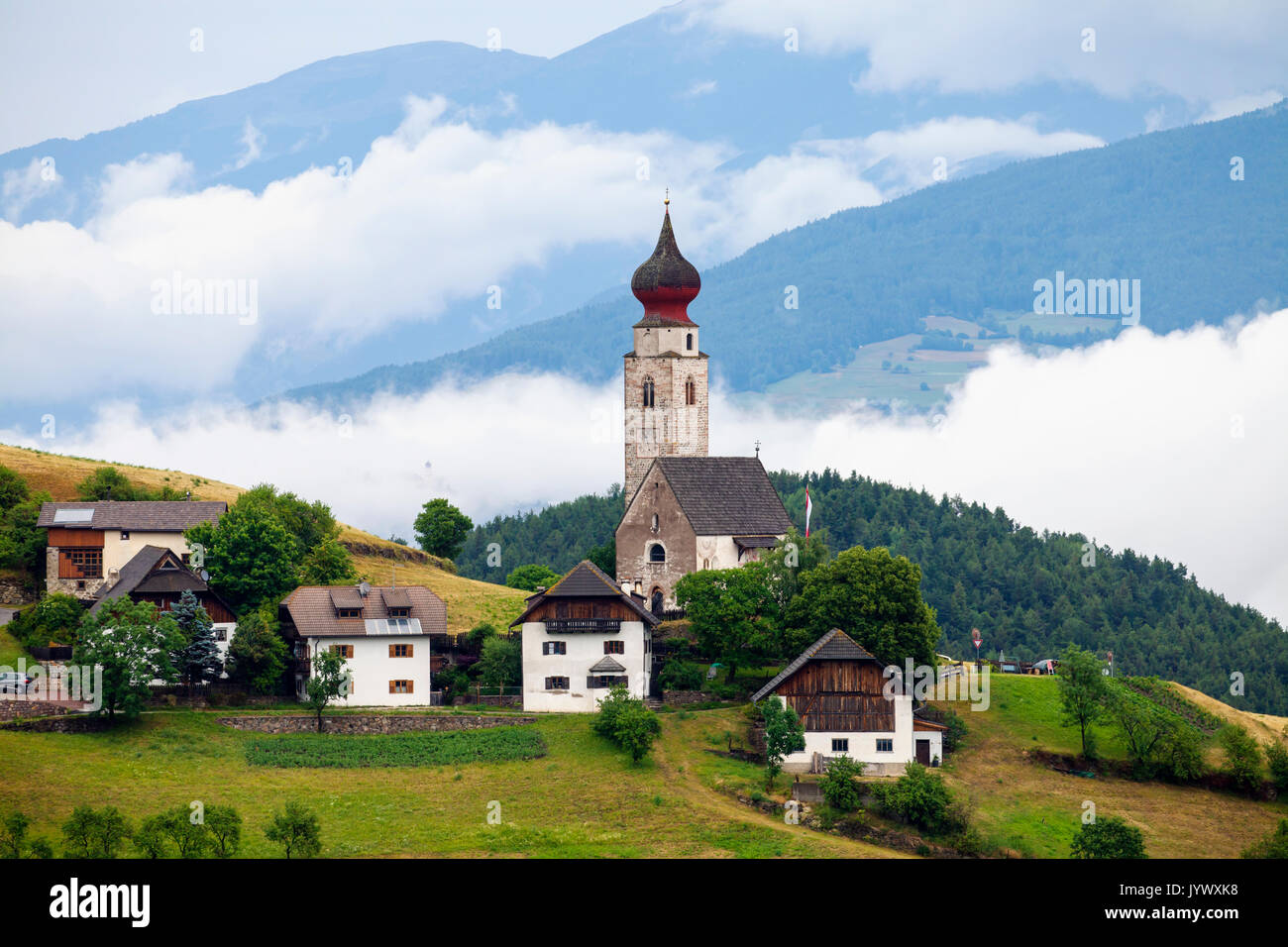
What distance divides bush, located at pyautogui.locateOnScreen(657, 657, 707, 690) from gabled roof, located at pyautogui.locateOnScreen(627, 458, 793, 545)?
12.9 m

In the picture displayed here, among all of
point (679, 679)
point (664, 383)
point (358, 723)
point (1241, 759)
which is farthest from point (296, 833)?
point (664, 383)

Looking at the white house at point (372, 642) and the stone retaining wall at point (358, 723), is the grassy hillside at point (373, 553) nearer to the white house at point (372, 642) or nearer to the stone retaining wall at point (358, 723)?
the white house at point (372, 642)

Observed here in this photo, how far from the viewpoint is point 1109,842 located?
71.5 meters

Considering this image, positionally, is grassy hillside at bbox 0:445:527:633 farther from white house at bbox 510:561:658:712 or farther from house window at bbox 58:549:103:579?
house window at bbox 58:549:103:579

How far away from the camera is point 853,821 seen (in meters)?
76.8

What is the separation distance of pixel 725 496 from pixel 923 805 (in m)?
34.8

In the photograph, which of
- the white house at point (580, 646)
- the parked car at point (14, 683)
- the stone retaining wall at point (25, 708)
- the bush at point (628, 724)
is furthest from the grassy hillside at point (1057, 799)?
the parked car at point (14, 683)

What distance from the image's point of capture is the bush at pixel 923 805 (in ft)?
250

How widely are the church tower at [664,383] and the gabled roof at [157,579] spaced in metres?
31.9

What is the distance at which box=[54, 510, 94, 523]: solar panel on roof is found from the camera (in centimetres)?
10044

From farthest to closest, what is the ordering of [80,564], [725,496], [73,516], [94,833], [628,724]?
[725,496] → [73,516] → [80,564] → [628,724] → [94,833]

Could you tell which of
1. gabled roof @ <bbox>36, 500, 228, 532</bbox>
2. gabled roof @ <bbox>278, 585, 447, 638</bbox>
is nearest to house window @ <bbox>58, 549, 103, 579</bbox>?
gabled roof @ <bbox>36, 500, 228, 532</bbox>

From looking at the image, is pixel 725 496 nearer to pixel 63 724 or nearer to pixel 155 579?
pixel 155 579
